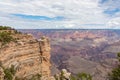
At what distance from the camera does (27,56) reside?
71.9 m

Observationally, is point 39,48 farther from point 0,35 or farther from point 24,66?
point 0,35

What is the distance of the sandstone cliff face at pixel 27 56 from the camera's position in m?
63.1

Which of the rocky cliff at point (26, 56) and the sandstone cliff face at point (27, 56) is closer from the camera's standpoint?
the rocky cliff at point (26, 56)

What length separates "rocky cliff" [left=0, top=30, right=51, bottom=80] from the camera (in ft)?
207

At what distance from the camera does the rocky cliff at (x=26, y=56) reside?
62.9m

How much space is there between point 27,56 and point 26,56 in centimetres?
53

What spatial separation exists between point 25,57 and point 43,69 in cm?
827

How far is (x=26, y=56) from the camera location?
71.4 metres

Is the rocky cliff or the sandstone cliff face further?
the sandstone cliff face

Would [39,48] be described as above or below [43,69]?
above

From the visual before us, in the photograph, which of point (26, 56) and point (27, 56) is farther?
point (27, 56)

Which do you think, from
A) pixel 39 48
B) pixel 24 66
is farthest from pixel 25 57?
pixel 39 48

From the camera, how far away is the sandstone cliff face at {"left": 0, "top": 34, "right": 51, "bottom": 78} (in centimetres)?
6309

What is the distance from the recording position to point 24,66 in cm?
6981
